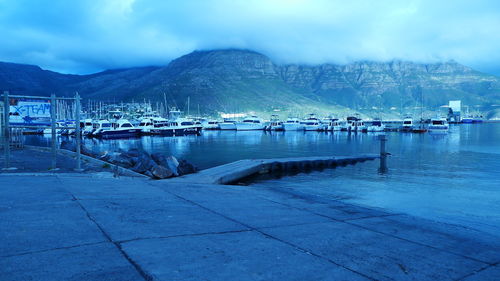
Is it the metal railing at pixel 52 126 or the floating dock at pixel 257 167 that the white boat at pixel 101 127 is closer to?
the floating dock at pixel 257 167

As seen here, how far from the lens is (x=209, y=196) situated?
34.6 ft

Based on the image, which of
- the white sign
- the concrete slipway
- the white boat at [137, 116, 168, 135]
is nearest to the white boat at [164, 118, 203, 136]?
the white boat at [137, 116, 168, 135]

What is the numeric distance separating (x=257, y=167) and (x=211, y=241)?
60.2 feet

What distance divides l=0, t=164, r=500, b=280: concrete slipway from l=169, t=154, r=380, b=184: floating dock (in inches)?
268

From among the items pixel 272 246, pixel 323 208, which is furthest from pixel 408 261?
pixel 323 208

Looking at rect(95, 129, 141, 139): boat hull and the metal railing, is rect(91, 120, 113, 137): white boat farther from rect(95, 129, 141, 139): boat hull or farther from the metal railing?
the metal railing

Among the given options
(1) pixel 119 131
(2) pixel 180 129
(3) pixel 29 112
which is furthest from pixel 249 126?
(3) pixel 29 112

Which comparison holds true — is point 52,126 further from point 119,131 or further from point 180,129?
point 180,129

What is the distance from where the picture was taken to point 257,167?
2428cm

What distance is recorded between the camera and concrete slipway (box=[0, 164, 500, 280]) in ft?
15.5

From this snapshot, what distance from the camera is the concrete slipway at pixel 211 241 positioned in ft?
15.5

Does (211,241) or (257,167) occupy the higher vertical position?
(211,241)

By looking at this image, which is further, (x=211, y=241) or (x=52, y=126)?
(x=52, y=126)

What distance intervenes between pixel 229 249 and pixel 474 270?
3.61 meters
